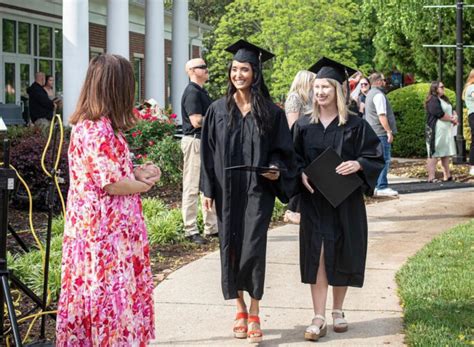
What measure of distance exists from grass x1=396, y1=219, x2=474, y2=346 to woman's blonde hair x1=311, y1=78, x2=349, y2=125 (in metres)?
1.55

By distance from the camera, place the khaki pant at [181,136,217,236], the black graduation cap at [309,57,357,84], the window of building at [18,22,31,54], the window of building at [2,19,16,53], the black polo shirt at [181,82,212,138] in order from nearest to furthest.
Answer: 1. the black graduation cap at [309,57,357,84]
2. the black polo shirt at [181,82,212,138]
3. the khaki pant at [181,136,217,236]
4. the window of building at [2,19,16,53]
5. the window of building at [18,22,31,54]

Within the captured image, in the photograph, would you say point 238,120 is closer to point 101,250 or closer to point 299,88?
point 101,250

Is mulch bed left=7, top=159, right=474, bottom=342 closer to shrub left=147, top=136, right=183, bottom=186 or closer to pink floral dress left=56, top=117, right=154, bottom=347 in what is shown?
shrub left=147, top=136, right=183, bottom=186

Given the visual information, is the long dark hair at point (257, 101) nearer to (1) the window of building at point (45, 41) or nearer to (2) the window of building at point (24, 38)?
(2) the window of building at point (24, 38)

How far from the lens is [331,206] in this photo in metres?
6.38

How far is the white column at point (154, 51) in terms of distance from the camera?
23.4m

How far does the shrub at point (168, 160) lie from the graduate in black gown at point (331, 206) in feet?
27.1

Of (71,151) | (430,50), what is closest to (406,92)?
(430,50)

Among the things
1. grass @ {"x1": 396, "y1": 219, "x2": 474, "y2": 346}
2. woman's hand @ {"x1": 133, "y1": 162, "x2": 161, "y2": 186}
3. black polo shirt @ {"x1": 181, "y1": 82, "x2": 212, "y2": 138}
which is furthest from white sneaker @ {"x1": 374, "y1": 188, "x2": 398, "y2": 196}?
woman's hand @ {"x1": 133, "y1": 162, "x2": 161, "y2": 186}

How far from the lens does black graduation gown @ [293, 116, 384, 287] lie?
636 cm

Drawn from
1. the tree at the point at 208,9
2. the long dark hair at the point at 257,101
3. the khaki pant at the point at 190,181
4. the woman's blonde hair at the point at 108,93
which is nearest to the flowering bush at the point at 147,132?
the khaki pant at the point at 190,181

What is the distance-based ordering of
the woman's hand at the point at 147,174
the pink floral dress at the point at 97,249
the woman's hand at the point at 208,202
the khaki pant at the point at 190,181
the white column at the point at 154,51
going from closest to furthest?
the pink floral dress at the point at 97,249, the woman's hand at the point at 147,174, the woman's hand at the point at 208,202, the khaki pant at the point at 190,181, the white column at the point at 154,51

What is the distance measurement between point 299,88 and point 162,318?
12.1 ft

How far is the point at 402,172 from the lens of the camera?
59.6 ft
